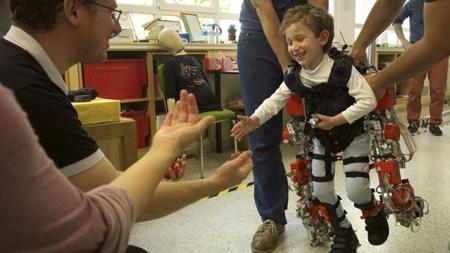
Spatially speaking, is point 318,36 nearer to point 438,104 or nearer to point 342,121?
point 342,121

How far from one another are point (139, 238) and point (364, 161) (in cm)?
115

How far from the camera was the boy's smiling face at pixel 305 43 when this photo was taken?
157 cm

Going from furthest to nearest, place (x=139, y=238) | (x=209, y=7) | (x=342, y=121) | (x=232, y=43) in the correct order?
(x=209, y=7)
(x=232, y=43)
(x=139, y=238)
(x=342, y=121)

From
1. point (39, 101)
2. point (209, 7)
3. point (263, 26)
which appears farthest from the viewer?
point (209, 7)

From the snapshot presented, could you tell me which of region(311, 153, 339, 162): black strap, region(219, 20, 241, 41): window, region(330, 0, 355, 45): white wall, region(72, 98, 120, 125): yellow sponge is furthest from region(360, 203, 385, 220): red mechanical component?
region(330, 0, 355, 45): white wall

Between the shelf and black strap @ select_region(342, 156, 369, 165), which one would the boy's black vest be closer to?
A: black strap @ select_region(342, 156, 369, 165)

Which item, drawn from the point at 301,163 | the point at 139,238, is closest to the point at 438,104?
the point at 301,163

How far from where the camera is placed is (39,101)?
29.6 inches

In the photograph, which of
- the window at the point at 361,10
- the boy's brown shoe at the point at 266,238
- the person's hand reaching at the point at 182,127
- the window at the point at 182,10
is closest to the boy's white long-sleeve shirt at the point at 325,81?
the boy's brown shoe at the point at 266,238

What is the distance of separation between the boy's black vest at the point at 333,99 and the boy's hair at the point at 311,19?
112 mm

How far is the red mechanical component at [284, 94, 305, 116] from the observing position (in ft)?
5.58

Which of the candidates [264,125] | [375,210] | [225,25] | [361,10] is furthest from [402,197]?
[361,10]

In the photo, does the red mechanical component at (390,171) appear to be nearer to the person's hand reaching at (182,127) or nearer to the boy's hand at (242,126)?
the boy's hand at (242,126)

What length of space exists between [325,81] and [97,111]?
1.20 m
